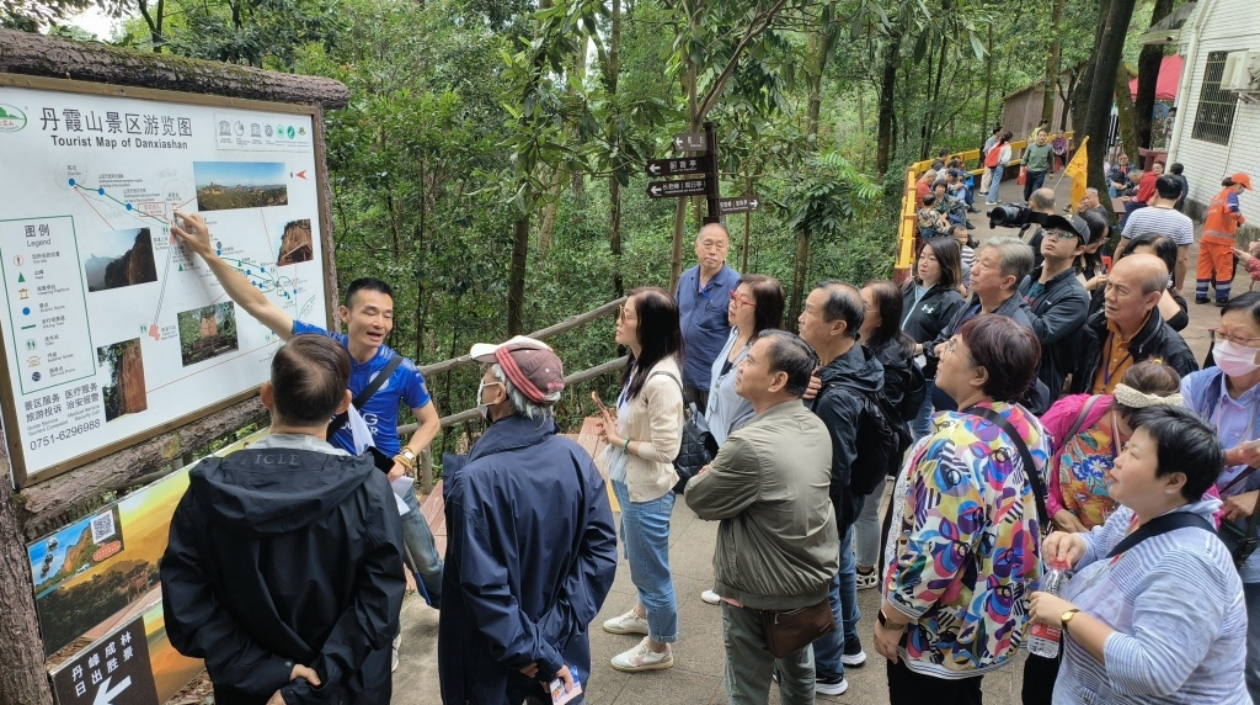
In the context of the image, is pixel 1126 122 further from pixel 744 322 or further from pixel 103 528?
pixel 103 528

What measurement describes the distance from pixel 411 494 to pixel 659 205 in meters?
15.2

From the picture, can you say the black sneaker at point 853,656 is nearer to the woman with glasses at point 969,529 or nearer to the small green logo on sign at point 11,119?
the woman with glasses at point 969,529

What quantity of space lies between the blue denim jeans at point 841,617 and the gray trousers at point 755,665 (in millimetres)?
369

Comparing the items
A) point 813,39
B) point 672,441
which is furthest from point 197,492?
point 813,39

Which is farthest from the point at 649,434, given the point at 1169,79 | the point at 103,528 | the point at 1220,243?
the point at 1169,79

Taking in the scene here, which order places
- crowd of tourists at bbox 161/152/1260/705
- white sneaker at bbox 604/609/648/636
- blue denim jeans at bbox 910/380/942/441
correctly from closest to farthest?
1. crowd of tourists at bbox 161/152/1260/705
2. white sneaker at bbox 604/609/648/636
3. blue denim jeans at bbox 910/380/942/441

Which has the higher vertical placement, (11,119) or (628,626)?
(11,119)

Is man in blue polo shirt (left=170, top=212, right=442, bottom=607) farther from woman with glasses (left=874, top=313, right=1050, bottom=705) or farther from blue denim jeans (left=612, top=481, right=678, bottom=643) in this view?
woman with glasses (left=874, top=313, right=1050, bottom=705)

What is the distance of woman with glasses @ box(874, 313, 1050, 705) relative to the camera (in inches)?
83.3

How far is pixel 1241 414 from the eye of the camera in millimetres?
2736

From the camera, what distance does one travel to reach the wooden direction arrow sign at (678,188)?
6.01 metres

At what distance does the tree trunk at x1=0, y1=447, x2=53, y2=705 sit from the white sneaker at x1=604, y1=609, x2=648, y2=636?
214 cm

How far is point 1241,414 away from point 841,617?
1620mm

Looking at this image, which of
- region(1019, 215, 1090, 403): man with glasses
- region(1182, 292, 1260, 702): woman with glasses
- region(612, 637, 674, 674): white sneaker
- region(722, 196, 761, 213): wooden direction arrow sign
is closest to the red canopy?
region(722, 196, 761, 213): wooden direction arrow sign
